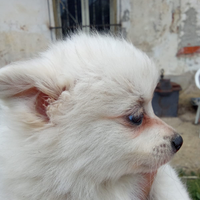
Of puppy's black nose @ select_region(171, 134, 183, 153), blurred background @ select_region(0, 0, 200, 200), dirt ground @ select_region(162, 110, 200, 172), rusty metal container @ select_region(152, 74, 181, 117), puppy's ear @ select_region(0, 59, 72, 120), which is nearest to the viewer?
puppy's ear @ select_region(0, 59, 72, 120)

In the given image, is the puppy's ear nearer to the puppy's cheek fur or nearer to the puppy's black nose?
the puppy's cheek fur

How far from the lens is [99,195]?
4.33ft

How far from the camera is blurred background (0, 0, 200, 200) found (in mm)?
4942

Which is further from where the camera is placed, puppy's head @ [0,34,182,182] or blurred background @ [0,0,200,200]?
blurred background @ [0,0,200,200]

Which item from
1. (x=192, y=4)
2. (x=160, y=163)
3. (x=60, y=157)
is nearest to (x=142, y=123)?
(x=160, y=163)

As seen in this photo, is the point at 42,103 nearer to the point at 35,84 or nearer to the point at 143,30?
the point at 35,84

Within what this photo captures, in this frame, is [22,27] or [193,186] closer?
[193,186]

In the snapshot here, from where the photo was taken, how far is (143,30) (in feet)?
17.5

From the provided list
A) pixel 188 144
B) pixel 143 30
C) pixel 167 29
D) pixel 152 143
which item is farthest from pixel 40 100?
pixel 167 29

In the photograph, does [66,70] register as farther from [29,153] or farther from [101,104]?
[29,153]

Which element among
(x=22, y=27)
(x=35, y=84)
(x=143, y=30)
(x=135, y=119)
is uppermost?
(x=22, y=27)

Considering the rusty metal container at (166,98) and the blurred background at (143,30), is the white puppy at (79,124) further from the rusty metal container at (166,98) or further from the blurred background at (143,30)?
the rusty metal container at (166,98)

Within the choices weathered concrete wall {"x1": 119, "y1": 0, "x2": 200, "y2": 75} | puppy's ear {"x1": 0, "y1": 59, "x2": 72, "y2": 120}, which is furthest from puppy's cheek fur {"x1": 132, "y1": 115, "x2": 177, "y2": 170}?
weathered concrete wall {"x1": 119, "y1": 0, "x2": 200, "y2": 75}

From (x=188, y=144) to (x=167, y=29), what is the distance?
118 inches
